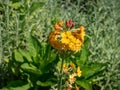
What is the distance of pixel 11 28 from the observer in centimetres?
444

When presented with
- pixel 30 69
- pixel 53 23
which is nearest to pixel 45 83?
pixel 30 69

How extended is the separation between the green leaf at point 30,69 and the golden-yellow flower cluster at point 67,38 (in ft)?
2.46

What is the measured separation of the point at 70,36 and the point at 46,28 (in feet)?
6.17

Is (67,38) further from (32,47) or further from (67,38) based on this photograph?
(32,47)

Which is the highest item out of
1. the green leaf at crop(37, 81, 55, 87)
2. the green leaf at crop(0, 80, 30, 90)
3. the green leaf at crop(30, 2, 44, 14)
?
the green leaf at crop(30, 2, 44, 14)

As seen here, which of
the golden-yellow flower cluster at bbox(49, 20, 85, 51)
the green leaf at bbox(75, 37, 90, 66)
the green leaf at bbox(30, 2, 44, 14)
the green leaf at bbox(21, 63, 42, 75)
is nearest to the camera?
the golden-yellow flower cluster at bbox(49, 20, 85, 51)

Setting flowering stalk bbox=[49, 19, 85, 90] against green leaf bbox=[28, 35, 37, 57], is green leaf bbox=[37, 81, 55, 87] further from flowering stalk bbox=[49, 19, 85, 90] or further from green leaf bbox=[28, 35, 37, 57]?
flowering stalk bbox=[49, 19, 85, 90]

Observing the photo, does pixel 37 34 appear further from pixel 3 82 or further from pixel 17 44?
pixel 3 82

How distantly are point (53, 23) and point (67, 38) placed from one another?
1.85 m

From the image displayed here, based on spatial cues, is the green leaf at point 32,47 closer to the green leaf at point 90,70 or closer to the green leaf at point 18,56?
the green leaf at point 18,56

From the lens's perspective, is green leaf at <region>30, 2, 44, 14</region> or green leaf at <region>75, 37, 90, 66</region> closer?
green leaf at <region>75, 37, 90, 66</region>

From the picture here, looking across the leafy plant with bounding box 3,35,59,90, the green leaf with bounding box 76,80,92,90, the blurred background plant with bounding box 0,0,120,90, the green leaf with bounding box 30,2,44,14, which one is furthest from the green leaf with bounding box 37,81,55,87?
the green leaf with bounding box 30,2,44,14

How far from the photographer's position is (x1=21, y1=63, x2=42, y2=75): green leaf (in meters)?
3.52

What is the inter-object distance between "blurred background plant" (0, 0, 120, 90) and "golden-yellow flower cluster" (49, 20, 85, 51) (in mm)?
1173
